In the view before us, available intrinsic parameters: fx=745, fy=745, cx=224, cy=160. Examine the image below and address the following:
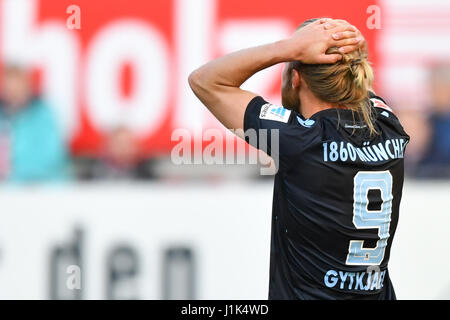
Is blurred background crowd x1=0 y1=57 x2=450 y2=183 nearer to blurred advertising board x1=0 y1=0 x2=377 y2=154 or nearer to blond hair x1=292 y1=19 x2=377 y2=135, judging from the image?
blurred advertising board x1=0 y1=0 x2=377 y2=154

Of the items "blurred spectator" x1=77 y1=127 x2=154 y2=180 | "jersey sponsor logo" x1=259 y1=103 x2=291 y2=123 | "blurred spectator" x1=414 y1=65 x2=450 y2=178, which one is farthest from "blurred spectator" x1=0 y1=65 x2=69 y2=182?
"jersey sponsor logo" x1=259 y1=103 x2=291 y2=123

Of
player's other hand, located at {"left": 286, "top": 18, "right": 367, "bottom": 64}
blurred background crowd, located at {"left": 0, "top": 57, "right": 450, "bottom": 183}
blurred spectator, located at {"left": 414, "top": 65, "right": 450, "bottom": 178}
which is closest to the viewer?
player's other hand, located at {"left": 286, "top": 18, "right": 367, "bottom": 64}

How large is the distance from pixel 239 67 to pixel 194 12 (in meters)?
4.86

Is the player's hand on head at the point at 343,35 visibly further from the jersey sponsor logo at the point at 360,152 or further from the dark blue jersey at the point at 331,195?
the jersey sponsor logo at the point at 360,152

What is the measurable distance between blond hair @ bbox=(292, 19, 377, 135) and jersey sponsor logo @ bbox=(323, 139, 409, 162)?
7 centimetres

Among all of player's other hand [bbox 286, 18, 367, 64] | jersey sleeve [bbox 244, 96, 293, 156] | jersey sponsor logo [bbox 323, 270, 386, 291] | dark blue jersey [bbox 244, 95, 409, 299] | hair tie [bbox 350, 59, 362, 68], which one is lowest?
jersey sponsor logo [bbox 323, 270, 386, 291]

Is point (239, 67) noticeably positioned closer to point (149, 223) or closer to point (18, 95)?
point (149, 223)

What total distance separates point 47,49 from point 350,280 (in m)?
5.48

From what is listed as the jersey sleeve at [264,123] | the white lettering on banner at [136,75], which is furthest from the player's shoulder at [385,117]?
the white lettering on banner at [136,75]

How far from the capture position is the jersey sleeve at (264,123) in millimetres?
3041

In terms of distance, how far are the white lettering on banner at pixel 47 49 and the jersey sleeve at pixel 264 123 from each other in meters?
4.84

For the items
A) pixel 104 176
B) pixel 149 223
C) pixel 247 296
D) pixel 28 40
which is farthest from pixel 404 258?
pixel 28 40

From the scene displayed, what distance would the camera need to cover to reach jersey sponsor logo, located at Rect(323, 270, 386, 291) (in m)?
3.16
